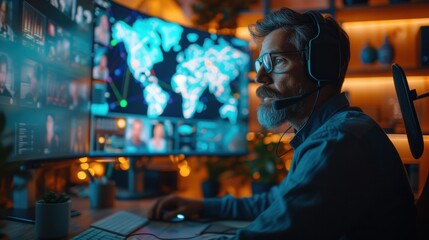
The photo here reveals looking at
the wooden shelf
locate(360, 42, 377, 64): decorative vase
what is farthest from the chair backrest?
locate(360, 42, 377, 64): decorative vase

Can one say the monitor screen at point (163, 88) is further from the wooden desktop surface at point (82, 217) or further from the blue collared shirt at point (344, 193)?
the blue collared shirt at point (344, 193)

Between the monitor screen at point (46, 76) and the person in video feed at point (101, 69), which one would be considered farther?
the person in video feed at point (101, 69)

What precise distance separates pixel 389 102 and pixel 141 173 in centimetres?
147

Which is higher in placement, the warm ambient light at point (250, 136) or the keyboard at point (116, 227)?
the warm ambient light at point (250, 136)

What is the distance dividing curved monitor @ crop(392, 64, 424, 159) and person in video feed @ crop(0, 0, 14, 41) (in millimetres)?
932

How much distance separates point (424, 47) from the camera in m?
1.64

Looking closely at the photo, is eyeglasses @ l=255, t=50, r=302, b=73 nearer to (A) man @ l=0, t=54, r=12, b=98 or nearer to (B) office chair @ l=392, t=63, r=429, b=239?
(B) office chair @ l=392, t=63, r=429, b=239

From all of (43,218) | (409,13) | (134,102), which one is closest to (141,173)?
(134,102)

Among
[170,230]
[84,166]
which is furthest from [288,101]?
[84,166]

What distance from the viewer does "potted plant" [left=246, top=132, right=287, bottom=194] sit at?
1722 millimetres

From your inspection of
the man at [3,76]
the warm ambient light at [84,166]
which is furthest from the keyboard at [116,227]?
the man at [3,76]

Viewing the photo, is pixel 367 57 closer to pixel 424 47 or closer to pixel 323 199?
pixel 424 47

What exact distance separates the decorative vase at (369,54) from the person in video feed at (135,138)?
4.58ft

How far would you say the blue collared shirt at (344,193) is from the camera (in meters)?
0.67
